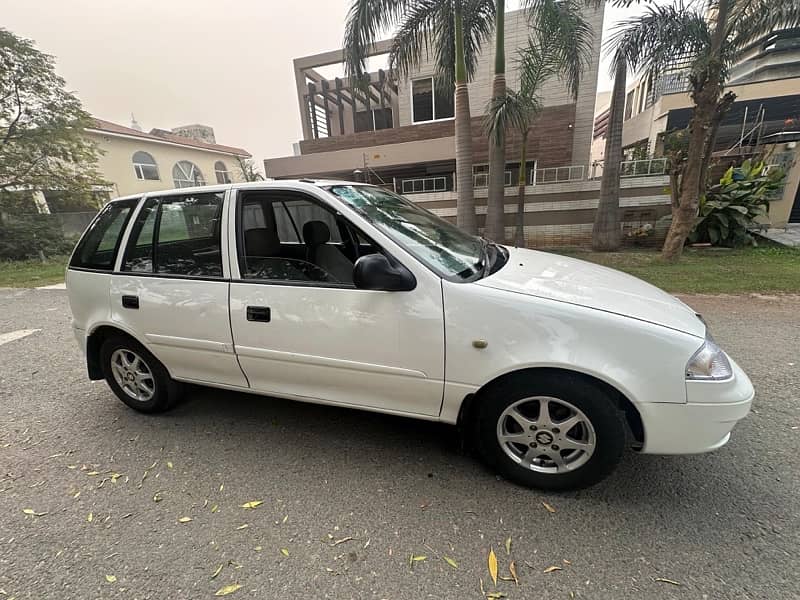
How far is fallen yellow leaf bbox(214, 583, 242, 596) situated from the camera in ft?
5.37

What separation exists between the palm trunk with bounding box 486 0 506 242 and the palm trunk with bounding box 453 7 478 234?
529 mm

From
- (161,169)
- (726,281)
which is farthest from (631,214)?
(161,169)

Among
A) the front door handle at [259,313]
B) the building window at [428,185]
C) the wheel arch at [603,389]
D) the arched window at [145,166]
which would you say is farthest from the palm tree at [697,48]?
the arched window at [145,166]

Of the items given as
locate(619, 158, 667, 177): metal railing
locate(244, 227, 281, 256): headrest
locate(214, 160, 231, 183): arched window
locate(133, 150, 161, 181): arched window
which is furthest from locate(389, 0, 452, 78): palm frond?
locate(214, 160, 231, 183): arched window

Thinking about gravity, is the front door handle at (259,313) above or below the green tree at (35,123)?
below

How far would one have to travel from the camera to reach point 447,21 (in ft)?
27.6

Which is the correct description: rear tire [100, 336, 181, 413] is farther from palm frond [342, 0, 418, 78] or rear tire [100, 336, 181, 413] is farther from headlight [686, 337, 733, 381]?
palm frond [342, 0, 418, 78]

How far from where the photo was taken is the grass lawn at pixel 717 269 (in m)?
6.03

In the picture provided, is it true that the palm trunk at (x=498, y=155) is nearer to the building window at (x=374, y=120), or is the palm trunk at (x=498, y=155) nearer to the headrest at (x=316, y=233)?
the headrest at (x=316, y=233)

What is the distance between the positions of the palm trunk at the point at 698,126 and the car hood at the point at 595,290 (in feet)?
21.8

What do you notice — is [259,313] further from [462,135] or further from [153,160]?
[153,160]

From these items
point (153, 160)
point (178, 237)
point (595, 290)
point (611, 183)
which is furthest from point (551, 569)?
point (153, 160)

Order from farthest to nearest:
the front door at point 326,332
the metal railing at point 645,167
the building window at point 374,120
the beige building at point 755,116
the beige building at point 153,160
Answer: the beige building at point 153,160
the building window at point 374,120
the beige building at point 755,116
the metal railing at point 645,167
the front door at point 326,332

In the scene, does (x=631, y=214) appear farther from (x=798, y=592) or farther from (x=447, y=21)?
(x=798, y=592)
